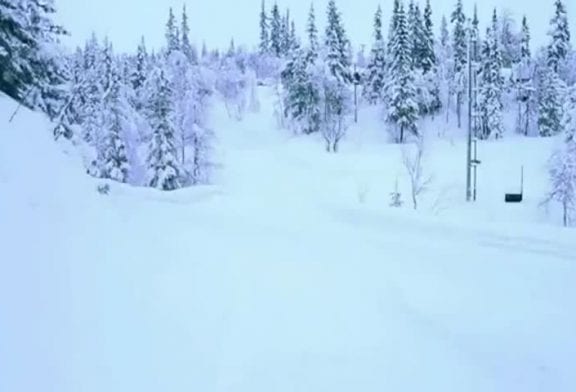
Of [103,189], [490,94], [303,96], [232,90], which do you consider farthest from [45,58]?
[232,90]

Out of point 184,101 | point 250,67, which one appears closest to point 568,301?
point 184,101

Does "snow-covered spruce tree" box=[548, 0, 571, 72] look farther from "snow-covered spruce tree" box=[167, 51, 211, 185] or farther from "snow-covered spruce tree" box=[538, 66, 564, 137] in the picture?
"snow-covered spruce tree" box=[167, 51, 211, 185]

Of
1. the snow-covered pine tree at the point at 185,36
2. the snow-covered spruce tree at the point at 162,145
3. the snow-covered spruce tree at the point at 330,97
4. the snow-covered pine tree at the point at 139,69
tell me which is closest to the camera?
the snow-covered spruce tree at the point at 162,145

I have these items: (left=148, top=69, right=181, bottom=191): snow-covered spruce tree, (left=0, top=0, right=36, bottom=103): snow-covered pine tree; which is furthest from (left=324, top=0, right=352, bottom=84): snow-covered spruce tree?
(left=0, top=0, right=36, bottom=103): snow-covered pine tree

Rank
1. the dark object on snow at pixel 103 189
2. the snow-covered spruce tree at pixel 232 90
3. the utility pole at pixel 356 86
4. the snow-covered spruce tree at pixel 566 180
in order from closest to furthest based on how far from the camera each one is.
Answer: the dark object on snow at pixel 103 189
the snow-covered spruce tree at pixel 566 180
the utility pole at pixel 356 86
the snow-covered spruce tree at pixel 232 90

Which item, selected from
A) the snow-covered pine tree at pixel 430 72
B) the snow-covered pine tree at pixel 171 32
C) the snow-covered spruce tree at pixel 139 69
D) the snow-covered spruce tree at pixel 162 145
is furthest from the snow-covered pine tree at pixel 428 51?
the snow-covered spruce tree at pixel 162 145

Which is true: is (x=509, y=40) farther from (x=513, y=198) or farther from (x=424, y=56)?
(x=513, y=198)

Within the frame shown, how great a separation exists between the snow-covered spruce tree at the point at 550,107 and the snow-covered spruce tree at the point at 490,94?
310cm

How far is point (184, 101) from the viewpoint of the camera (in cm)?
4047

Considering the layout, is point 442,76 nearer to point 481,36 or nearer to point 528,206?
point 481,36

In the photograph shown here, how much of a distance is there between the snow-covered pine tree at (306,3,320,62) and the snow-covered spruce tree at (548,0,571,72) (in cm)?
1931

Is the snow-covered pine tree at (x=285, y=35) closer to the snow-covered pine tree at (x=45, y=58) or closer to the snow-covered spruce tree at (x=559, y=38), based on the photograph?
the snow-covered spruce tree at (x=559, y=38)

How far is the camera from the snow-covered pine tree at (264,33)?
84.0m

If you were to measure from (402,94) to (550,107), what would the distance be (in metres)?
11.9
